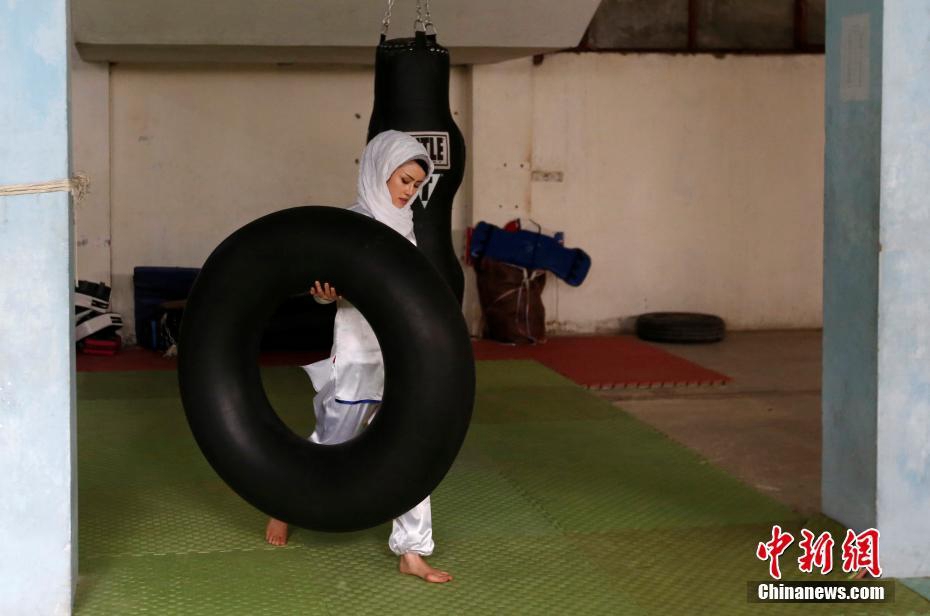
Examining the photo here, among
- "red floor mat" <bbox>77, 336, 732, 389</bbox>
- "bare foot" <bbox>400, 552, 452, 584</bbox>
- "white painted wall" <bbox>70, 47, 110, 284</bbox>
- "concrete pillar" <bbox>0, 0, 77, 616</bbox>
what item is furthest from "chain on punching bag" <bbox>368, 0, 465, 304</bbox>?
"white painted wall" <bbox>70, 47, 110, 284</bbox>

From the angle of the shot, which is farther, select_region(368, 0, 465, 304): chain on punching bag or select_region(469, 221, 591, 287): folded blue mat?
select_region(469, 221, 591, 287): folded blue mat

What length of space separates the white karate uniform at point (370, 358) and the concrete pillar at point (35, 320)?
82cm

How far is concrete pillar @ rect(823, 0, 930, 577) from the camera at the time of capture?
Result: 3.52 meters

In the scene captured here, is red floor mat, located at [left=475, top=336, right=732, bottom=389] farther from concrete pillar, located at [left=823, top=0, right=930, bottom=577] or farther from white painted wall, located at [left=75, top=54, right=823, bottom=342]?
concrete pillar, located at [left=823, top=0, right=930, bottom=577]

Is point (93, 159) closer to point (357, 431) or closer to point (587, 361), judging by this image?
point (587, 361)

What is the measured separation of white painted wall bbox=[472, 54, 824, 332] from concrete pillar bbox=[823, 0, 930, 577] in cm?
475

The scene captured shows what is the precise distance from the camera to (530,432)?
548 cm

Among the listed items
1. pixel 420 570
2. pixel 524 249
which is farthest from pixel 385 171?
pixel 524 249

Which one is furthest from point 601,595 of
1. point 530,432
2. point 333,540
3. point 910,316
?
point 530,432

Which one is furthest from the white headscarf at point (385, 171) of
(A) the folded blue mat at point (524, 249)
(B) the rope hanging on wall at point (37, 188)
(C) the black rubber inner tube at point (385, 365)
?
(A) the folded blue mat at point (524, 249)

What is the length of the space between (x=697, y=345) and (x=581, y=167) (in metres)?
1.58

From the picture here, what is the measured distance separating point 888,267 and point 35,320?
2527 millimetres

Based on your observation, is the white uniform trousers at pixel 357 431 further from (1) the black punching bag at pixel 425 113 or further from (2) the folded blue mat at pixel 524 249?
(2) the folded blue mat at pixel 524 249

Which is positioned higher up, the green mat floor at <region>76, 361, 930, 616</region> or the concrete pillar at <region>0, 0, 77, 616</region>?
the concrete pillar at <region>0, 0, 77, 616</region>
